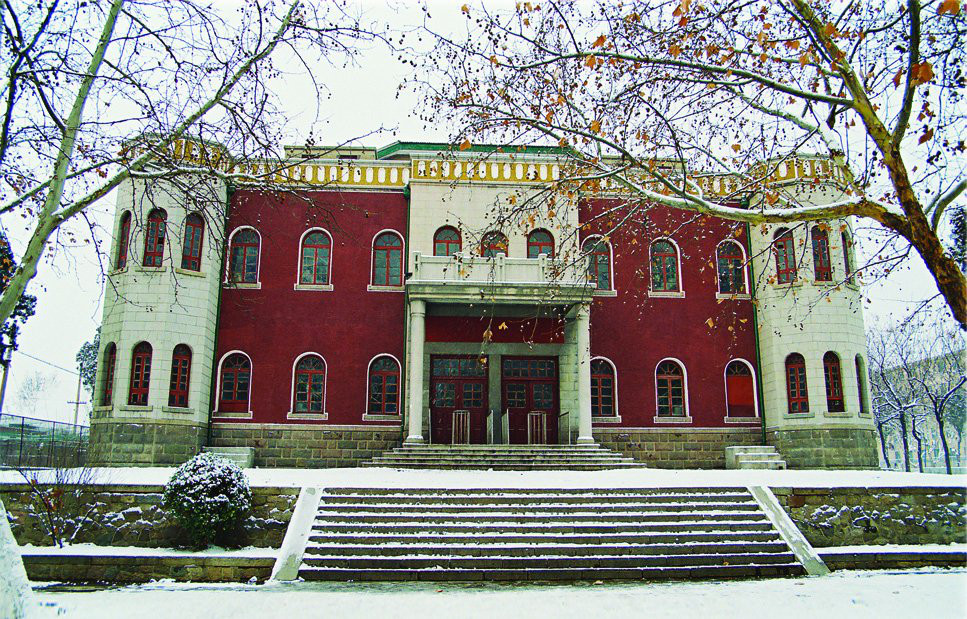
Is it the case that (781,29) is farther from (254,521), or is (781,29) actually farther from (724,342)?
(724,342)

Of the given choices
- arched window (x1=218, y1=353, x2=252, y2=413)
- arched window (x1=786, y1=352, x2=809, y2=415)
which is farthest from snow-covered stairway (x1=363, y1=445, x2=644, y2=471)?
arched window (x1=786, y1=352, x2=809, y2=415)

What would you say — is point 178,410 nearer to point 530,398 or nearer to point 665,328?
point 530,398

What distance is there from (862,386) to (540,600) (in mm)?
14521

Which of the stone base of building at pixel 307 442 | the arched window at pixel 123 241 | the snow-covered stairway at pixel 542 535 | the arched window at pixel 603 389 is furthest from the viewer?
the arched window at pixel 603 389

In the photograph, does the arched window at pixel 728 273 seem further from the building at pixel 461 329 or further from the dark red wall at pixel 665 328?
the dark red wall at pixel 665 328

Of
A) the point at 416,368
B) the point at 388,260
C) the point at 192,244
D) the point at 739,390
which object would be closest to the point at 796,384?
the point at 739,390

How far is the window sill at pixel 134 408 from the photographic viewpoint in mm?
18234

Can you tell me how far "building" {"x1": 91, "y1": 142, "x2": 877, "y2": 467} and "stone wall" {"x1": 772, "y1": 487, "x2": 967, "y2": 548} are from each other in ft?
19.7

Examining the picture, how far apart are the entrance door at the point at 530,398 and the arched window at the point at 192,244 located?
8.79 m

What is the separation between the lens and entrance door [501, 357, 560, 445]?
2050 cm

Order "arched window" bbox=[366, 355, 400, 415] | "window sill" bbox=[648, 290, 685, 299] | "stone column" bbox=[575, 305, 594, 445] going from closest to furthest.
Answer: "stone column" bbox=[575, 305, 594, 445] < "arched window" bbox=[366, 355, 400, 415] < "window sill" bbox=[648, 290, 685, 299]

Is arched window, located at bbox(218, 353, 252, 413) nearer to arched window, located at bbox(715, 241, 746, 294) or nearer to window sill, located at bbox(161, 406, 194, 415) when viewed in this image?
window sill, located at bbox(161, 406, 194, 415)

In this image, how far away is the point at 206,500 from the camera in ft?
38.2

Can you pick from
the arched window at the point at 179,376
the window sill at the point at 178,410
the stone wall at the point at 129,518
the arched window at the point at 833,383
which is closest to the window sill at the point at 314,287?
the arched window at the point at 179,376
